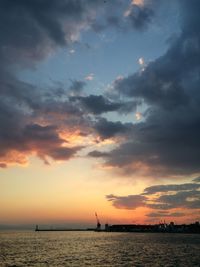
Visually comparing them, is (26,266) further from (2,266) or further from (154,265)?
(154,265)

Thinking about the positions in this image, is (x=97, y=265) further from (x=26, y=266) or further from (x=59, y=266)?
(x=26, y=266)

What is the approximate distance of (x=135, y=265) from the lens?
7975 centimetres

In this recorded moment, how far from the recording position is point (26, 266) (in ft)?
258

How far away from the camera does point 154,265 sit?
79.9 m

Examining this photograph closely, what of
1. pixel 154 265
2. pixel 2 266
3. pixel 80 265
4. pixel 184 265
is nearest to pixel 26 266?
pixel 2 266

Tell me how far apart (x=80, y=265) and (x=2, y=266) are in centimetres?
1736

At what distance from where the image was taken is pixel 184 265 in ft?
262

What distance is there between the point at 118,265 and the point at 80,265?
8728mm

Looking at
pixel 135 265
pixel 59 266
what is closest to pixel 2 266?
pixel 59 266

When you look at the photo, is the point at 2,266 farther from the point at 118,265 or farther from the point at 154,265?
the point at 154,265

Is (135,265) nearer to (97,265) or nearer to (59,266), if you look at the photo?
(97,265)

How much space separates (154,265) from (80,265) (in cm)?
1684

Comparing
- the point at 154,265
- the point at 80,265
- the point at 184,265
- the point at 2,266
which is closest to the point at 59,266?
the point at 80,265

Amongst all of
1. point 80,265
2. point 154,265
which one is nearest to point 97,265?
point 80,265
